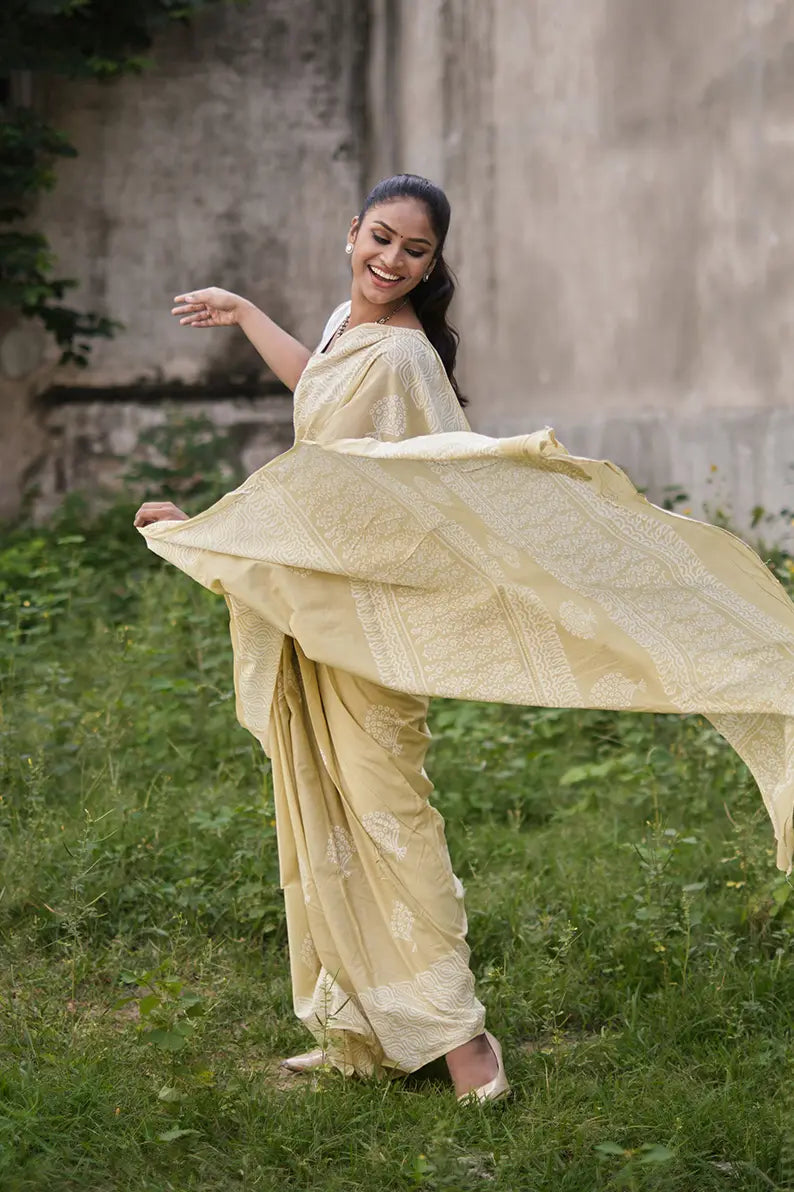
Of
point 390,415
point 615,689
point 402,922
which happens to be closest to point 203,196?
point 390,415

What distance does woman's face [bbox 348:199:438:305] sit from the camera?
9.80 ft

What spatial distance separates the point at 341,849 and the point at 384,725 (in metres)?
0.30

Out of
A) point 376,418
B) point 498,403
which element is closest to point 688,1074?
→ point 376,418

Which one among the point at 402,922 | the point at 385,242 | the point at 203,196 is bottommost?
the point at 402,922

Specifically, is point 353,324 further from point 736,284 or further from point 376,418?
point 736,284

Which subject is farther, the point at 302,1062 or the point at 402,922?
the point at 302,1062

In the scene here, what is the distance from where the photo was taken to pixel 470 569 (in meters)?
2.82

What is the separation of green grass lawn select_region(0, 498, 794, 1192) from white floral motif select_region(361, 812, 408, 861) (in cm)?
50

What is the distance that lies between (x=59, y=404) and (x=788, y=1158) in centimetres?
766

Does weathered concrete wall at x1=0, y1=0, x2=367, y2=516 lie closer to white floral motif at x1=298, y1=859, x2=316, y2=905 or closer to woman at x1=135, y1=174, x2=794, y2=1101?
woman at x1=135, y1=174, x2=794, y2=1101

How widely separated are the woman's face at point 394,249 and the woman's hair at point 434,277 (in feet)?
0.08

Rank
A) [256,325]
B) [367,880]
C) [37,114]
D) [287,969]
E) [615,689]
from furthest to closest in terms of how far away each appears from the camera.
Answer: [37,114]
[287,969]
[256,325]
[367,880]
[615,689]

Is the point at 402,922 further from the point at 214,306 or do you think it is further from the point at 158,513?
the point at 214,306

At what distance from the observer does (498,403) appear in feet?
28.1
